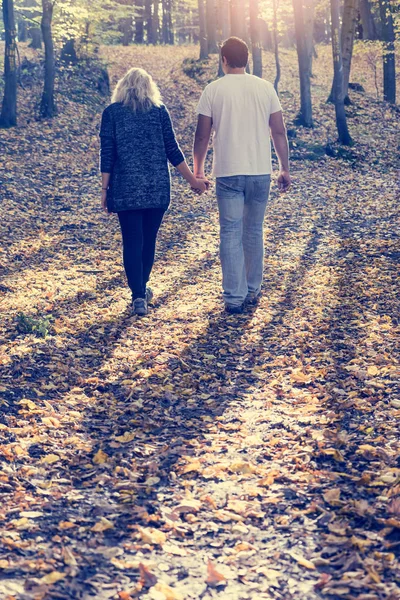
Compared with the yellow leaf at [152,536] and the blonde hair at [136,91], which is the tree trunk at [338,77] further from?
the yellow leaf at [152,536]

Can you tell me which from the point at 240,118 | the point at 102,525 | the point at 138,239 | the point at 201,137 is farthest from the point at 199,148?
the point at 102,525

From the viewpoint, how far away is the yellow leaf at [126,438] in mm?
4395

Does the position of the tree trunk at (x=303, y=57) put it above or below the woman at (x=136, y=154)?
above

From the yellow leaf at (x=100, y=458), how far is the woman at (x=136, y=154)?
9.69 feet

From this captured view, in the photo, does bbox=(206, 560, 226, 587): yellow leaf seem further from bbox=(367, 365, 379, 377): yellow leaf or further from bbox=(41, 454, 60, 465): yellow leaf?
bbox=(367, 365, 379, 377): yellow leaf

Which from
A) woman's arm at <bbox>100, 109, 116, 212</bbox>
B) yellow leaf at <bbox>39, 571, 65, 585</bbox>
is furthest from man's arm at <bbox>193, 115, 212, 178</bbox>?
yellow leaf at <bbox>39, 571, 65, 585</bbox>

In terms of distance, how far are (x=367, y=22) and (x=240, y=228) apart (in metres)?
23.7

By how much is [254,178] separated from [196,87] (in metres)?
19.1

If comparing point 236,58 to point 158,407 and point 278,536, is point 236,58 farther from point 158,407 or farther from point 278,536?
point 278,536

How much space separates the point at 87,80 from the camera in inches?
866

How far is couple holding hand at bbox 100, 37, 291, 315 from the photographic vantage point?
6.48 metres

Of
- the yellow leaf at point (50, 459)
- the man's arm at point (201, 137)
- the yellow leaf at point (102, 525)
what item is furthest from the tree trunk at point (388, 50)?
the yellow leaf at point (102, 525)

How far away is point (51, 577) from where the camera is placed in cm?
294

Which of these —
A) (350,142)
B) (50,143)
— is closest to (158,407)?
(50,143)
